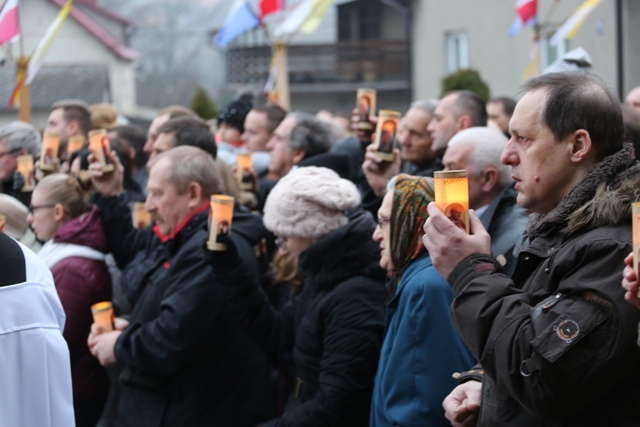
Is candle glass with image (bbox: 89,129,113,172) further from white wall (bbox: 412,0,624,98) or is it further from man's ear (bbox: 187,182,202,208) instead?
white wall (bbox: 412,0,624,98)

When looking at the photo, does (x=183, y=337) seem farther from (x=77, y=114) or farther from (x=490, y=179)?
(x=77, y=114)

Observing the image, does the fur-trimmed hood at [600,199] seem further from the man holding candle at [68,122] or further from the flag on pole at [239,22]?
the flag on pole at [239,22]

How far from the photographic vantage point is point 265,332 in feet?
16.1

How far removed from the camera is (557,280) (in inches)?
107

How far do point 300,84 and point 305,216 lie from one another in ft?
83.6

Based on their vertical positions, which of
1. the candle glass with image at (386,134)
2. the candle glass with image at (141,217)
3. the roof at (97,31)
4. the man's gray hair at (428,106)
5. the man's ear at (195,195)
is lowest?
the candle glass with image at (141,217)

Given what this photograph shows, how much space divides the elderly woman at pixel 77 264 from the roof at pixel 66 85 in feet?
88.5

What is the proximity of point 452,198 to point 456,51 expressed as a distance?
2290cm

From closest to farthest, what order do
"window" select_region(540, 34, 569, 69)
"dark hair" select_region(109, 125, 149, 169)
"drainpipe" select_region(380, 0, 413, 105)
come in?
"dark hair" select_region(109, 125, 149, 169) < "window" select_region(540, 34, 569, 69) < "drainpipe" select_region(380, 0, 413, 105)

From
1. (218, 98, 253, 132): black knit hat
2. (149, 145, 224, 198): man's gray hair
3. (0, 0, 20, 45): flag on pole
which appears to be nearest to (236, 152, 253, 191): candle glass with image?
(149, 145, 224, 198): man's gray hair

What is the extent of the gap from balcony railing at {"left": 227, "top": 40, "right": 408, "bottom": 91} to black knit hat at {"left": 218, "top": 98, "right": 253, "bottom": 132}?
63.2ft

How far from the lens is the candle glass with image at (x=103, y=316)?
509cm

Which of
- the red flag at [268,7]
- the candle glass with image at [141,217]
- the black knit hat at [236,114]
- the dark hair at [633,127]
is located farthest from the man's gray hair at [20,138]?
the red flag at [268,7]

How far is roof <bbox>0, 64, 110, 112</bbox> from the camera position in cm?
3241
